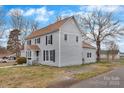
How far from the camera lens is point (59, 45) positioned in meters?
12.0

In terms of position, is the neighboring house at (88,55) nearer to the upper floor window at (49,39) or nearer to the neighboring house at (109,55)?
the upper floor window at (49,39)

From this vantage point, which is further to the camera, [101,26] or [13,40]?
[101,26]

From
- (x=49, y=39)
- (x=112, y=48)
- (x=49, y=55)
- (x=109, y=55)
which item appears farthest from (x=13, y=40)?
(x=109, y=55)

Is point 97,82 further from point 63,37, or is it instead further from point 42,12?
point 63,37

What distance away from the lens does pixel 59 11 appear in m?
8.26

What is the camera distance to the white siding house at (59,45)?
466 inches

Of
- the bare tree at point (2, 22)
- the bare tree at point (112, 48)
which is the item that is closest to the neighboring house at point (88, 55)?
the bare tree at point (112, 48)

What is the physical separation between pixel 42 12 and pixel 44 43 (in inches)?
219

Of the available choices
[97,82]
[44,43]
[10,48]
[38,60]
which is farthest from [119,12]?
[38,60]

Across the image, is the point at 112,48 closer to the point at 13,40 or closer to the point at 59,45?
the point at 59,45

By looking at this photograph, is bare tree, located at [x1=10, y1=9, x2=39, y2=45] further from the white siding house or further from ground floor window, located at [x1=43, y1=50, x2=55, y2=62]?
ground floor window, located at [x1=43, y1=50, x2=55, y2=62]

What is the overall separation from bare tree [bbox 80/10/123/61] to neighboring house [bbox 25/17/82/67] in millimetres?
1727
